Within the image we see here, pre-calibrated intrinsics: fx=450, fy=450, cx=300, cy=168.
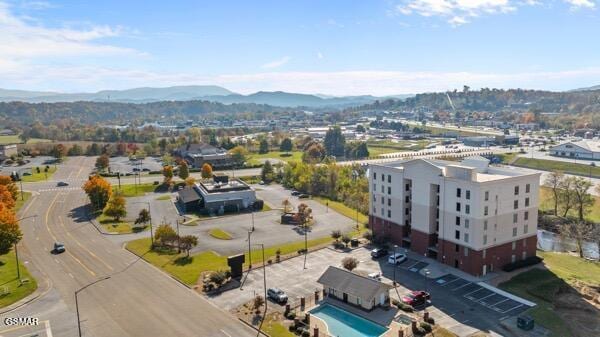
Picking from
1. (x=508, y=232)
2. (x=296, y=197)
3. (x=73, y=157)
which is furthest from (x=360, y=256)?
(x=73, y=157)

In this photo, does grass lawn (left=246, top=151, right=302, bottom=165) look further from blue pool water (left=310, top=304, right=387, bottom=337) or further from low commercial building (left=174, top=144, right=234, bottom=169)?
blue pool water (left=310, top=304, right=387, bottom=337)

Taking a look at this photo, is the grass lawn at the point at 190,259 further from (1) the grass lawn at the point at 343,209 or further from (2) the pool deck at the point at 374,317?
(2) the pool deck at the point at 374,317

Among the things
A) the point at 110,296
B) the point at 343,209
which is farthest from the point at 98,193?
the point at 343,209

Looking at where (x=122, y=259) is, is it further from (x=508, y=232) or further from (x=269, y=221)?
(x=508, y=232)

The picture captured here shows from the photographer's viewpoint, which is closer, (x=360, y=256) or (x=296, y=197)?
(x=360, y=256)

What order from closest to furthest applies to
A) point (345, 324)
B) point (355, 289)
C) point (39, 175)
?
point (345, 324) → point (355, 289) → point (39, 175)

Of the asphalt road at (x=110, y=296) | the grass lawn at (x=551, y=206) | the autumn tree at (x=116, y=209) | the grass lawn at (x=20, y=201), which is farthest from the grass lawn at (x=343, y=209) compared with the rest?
the grass lawn at (x=20, y=201)

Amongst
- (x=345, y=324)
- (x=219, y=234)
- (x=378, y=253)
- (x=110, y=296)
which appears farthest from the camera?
(x=219, y=234)

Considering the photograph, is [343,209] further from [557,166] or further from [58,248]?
[557,166]
